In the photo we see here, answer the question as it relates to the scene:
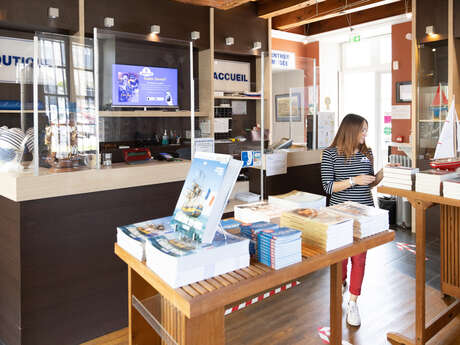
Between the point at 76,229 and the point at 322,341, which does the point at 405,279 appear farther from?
the point at 76,229

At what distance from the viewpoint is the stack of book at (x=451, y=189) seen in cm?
220

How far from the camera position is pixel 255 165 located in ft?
12.0

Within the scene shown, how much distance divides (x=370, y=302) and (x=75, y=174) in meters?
2.38

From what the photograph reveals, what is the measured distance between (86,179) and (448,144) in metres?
2.30

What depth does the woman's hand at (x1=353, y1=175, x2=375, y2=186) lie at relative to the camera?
2.80 metres

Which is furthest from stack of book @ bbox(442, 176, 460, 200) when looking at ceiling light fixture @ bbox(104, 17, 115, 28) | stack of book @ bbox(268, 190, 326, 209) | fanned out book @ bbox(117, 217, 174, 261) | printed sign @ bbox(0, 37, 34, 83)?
printed sign @ bbox(0, 37, 34, 83)

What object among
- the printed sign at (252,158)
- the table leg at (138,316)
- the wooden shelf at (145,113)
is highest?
the wooden shelf at (145,113)

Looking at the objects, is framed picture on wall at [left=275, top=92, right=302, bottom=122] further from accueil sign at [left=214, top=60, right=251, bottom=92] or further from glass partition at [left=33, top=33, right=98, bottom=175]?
glass partition at [left=33, top=33, right=98, bottom=175]

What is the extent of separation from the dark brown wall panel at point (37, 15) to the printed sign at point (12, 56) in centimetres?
16

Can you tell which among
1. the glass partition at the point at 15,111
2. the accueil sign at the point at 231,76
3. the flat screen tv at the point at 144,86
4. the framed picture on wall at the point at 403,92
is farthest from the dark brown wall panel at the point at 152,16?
the framed picture on wall at the point at 403,92

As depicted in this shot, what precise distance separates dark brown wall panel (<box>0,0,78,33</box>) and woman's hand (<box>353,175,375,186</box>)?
3.32 meters

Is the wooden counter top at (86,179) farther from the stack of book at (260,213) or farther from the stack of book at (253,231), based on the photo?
the stack of book at (253,231)

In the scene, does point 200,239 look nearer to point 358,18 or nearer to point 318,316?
point 318,316

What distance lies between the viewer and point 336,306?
1803 mm
